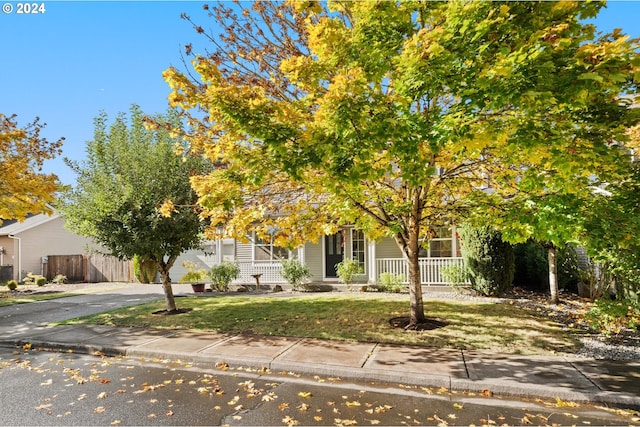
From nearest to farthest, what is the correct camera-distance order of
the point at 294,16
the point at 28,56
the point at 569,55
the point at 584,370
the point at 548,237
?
the point at 569,55, the point at 584,370, the point at 548,237, the point at 294,16, the point at 28,56

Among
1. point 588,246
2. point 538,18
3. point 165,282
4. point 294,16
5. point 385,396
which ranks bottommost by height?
point 385,396

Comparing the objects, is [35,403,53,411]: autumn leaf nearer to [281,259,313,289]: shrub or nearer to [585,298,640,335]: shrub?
[585,298,640,335]: shrub

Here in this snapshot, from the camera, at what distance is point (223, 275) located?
15688 millimetres

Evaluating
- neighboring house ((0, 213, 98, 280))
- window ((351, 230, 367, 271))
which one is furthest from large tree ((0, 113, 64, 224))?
window ((351, 230, 367, 271))

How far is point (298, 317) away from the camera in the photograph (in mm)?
9070

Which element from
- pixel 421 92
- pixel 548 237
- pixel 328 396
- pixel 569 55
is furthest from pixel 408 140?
pixel 328 396

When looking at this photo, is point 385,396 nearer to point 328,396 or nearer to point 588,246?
point 328,396

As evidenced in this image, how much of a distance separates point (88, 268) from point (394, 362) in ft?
78.6

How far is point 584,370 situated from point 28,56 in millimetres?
14431

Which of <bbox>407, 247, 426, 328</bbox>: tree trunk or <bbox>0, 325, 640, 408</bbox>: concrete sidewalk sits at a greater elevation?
<bbox>407, 247, 426, 328</bbox>: tree trunk

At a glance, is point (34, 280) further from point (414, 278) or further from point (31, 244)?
point (414, 278)

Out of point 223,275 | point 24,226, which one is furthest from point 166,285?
point 24,226

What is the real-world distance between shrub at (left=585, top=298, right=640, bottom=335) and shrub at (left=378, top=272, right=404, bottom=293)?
6644 millimetres

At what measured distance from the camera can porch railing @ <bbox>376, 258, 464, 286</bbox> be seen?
1349cm
